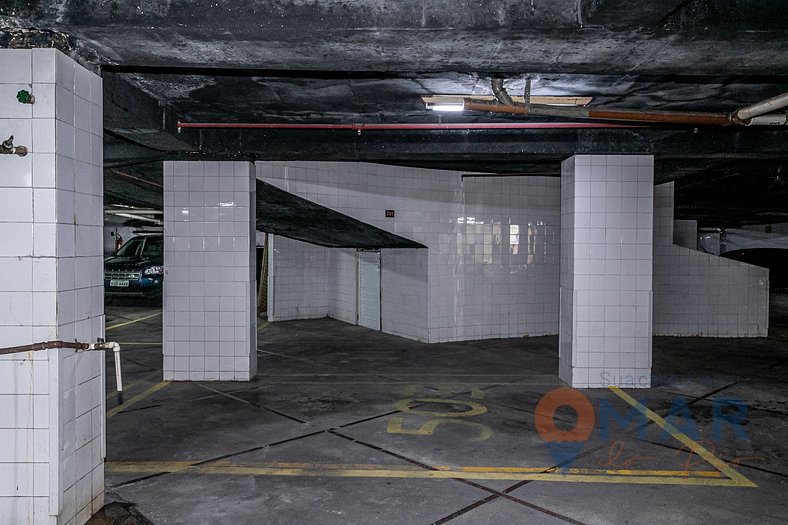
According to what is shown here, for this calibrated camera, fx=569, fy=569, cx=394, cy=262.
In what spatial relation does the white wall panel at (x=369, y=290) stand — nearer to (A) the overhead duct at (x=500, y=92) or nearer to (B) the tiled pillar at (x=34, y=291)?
(A) the overhead duct at (x=500, y=92)

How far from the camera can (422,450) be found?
4.25 m

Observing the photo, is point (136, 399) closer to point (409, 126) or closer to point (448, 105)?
point (409, 126)

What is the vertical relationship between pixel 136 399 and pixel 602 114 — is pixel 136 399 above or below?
below

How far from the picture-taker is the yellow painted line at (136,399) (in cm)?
522

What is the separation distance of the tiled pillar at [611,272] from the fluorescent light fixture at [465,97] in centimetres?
160

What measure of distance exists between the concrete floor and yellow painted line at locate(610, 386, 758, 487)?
3cm

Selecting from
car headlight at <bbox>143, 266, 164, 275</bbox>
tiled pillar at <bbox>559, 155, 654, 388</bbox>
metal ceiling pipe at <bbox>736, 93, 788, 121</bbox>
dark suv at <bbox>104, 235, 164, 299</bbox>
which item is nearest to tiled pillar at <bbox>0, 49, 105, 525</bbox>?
metal ceiling pipe at <bbox>736, 93, 788, 121</bbox>

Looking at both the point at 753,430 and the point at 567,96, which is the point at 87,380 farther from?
the point at 753,430

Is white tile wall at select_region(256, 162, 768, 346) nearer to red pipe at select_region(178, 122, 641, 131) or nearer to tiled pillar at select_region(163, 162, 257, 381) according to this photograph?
tiled pillar at select_region(163, 162, 257, 381)

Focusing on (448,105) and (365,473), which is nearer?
(365,473)

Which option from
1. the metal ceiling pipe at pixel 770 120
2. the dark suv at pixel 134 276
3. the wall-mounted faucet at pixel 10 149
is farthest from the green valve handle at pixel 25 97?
the dark suv at pixel 134 276

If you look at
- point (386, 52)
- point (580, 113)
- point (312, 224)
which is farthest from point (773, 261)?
point (386, 52)

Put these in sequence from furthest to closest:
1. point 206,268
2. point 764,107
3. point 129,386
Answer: point 206,268, point 129,386, point 764,107

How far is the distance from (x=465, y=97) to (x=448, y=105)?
6.5 inches
